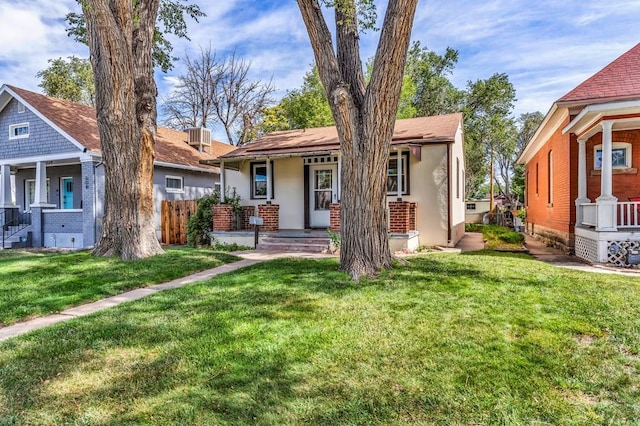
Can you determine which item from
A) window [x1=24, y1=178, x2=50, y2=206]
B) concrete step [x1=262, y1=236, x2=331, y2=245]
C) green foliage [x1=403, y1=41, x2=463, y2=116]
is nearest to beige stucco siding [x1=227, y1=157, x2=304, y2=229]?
concrete step [x1=262, y1=236, x2=331, y2=245]

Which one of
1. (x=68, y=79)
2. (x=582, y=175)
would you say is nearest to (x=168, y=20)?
(x=582, y=175)

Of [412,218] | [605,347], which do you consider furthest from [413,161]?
[605,347]

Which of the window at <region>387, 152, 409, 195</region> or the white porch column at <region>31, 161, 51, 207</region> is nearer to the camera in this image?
the window at <region>387, 152, 409, 195</region>

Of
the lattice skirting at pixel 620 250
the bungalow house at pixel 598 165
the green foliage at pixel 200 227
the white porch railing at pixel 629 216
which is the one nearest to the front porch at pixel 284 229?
the green foliage at pixel 200 227

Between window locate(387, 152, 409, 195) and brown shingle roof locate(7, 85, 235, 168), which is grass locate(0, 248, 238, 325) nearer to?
window locate(387, 152, 409, 195)

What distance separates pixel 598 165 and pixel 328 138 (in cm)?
797

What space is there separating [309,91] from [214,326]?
81.2 ft

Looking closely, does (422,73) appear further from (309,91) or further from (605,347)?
(605,347)

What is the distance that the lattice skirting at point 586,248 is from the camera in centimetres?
827

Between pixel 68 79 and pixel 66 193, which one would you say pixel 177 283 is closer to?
pixel 66 193

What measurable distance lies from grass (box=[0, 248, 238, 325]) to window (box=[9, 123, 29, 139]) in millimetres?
8824

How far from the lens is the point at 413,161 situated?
37.1 feet

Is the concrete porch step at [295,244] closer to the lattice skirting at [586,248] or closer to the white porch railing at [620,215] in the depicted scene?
the lattice skirting at [586,248]

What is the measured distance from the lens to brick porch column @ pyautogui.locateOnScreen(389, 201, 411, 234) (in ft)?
32.8
